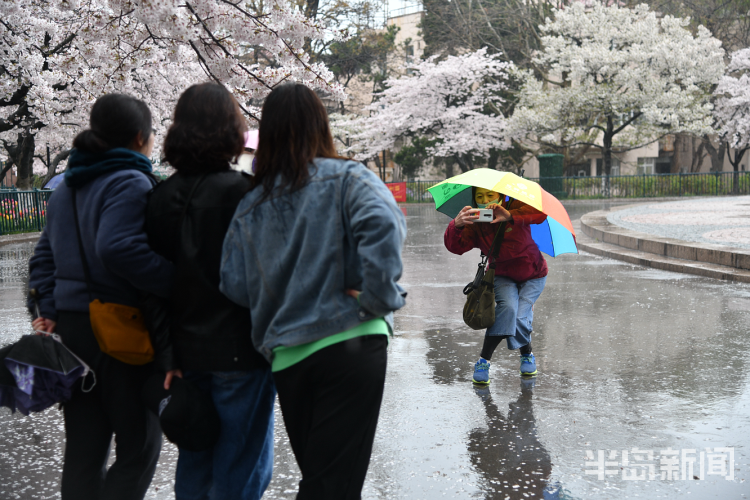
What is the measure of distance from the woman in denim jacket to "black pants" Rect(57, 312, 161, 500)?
0.56m

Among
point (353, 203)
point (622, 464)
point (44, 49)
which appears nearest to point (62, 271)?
point (353, 203)

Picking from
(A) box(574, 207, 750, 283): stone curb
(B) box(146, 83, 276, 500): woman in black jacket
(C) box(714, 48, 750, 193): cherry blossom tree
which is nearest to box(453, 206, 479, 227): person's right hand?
(B) box(146, 83, 276, 500): woman in black jacket

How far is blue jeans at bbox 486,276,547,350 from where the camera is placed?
4895mm

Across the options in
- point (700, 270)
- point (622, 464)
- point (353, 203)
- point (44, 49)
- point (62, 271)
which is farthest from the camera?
point (44, 49)

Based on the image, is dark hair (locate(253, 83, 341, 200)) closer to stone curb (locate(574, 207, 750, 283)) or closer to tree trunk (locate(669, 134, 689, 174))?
stone curb (locate(574, 207, 750, 283))

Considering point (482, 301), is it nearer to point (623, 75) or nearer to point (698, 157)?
point (623, 75)

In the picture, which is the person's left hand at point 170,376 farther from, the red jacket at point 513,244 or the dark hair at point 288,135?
the red jacket at point 513,244

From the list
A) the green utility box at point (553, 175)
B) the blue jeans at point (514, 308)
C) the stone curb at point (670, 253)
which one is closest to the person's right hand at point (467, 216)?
the blue jeans at point (514, 308)

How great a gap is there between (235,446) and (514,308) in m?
2.87

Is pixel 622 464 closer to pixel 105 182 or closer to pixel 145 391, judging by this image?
pixel 145 391

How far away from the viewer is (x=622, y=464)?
143 inches

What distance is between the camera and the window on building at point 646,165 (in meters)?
48.3

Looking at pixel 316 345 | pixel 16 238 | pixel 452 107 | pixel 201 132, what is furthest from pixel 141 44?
pixel 452 107

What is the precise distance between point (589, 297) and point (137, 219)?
7162 millimetres
